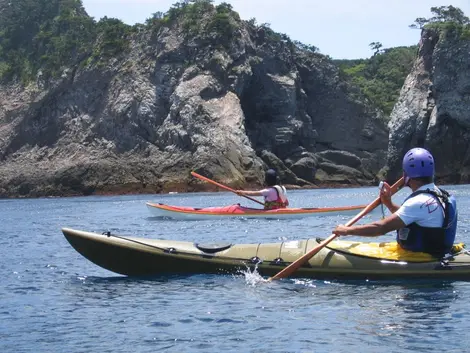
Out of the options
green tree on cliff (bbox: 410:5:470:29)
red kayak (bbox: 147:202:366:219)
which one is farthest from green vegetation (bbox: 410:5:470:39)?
red kayak (bbox: 147:202:366:219)

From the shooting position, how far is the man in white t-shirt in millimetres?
9211

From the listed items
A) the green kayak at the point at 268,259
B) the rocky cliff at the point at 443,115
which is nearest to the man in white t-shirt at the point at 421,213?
the green kayak at the point at 268,259

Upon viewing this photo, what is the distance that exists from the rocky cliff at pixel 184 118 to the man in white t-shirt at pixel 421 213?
38.1 meters

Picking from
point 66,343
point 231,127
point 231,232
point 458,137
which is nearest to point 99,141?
point 231,127

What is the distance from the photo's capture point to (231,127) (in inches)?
2025

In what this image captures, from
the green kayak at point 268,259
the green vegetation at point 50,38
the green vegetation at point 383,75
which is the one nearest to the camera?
the green kayak at point 268,259

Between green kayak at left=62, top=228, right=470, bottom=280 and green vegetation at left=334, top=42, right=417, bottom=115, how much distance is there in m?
57.0

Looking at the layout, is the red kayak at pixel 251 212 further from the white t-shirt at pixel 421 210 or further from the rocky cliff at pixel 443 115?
the rocky cliff at pixel 443 115

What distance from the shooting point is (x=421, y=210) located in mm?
9180

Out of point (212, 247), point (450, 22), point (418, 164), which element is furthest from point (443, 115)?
point (418, 164)

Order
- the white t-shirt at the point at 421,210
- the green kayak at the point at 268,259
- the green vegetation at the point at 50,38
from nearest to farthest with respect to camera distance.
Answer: the white t-shirt at the point at 421,210, the green kayak at the point at 268,259, the green vegetation at the point at 50,38

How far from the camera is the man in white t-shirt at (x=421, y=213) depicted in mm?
9211

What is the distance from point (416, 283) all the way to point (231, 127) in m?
42.1

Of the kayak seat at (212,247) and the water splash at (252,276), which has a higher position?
the kayak seat at (212,247)
